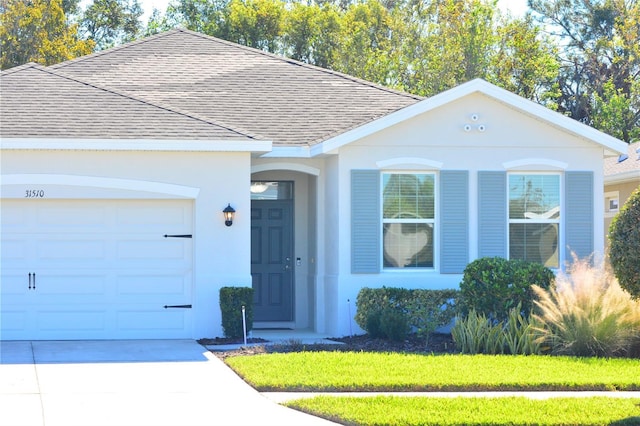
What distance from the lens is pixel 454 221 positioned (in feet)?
58.1

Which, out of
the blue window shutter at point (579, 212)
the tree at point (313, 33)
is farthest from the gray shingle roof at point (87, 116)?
the tree at point (313, 33)

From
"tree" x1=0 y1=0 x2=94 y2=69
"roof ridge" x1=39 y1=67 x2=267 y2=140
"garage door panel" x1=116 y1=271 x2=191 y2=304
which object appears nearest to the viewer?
"garage door panel" x1=116 y1=271 x2=191 y2=304

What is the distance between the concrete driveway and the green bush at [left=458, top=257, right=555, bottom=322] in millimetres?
4035

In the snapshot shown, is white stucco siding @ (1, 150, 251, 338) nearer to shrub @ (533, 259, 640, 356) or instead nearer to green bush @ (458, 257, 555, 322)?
green bush @ (458, 257, 555, 322)

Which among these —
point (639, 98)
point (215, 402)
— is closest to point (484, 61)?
point (639, 98)

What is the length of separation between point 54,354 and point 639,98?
2765 centimetres

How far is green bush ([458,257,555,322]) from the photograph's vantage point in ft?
51.5

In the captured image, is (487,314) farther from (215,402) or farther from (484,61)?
(484,61)

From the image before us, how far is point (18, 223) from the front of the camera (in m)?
16.4

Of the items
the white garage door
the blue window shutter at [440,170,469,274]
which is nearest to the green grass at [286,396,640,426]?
the white garage door

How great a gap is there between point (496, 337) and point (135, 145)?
6107 millimetres

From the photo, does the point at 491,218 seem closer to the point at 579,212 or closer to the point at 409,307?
the point at 579,212

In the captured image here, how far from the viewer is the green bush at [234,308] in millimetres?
16391

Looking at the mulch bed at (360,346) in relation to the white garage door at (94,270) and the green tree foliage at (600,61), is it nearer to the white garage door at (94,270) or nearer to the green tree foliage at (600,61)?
the white garage door at (94,270)
